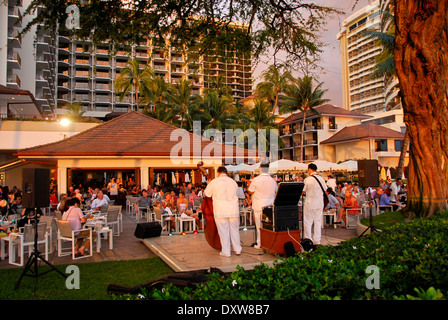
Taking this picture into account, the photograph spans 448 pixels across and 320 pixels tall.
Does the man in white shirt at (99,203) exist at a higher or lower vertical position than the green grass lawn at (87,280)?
higher

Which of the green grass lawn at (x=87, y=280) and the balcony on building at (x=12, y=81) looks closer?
the green grass lawn at (x=87, y=280)

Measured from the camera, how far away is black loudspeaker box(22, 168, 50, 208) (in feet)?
21.0

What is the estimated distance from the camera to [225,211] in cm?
711

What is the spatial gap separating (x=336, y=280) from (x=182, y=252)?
18.2ft

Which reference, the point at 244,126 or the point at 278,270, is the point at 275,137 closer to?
the point at 244,126

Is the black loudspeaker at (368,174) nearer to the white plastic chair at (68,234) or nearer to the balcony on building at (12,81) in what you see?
the white plastic chair at (68,234)

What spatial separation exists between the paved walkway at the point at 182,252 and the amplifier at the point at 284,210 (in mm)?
696

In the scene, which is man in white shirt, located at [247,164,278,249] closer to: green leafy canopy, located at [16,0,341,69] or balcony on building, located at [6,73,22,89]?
green leafy canopy, located at [16,0,341,69]

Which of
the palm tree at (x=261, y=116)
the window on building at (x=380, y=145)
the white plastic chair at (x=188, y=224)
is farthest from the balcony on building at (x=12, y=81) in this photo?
the window on building at (x=380, y=145)

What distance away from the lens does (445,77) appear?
29.5ft

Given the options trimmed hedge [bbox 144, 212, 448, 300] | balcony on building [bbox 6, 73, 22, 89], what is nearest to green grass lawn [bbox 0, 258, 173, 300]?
trimmed hedge [bbox 144, 212, 448, 300]

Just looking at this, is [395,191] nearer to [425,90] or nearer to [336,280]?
[425,90]

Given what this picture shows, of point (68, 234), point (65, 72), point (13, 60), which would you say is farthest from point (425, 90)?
point (65, 72)

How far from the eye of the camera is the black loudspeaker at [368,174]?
8.97 m
